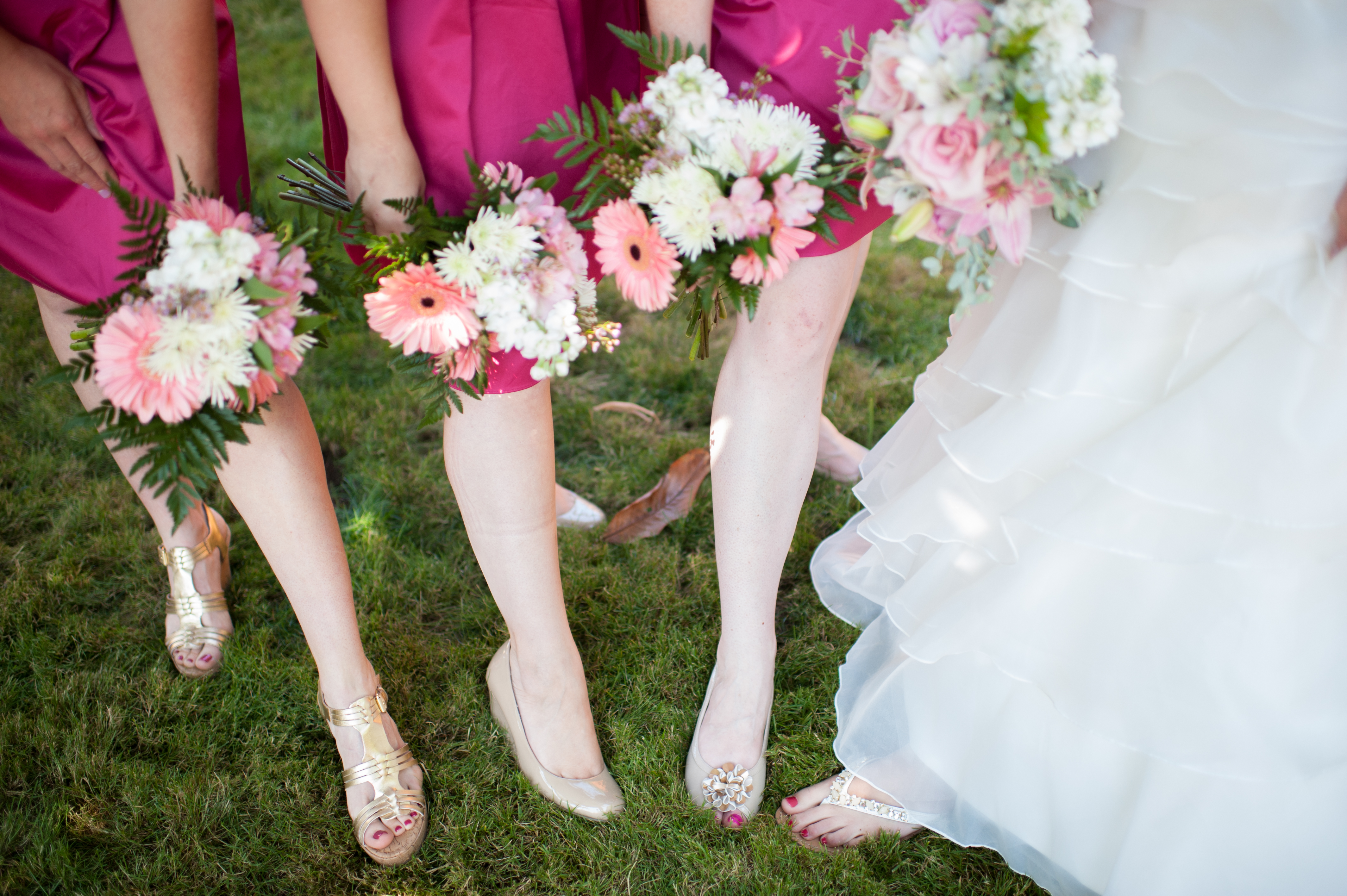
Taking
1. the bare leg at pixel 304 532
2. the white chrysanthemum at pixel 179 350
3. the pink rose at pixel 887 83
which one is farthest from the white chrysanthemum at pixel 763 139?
the bare leg at pixel 304 532

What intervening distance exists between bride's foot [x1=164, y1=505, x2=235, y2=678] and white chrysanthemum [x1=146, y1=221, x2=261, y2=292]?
40.4 inches

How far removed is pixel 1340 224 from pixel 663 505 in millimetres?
1539

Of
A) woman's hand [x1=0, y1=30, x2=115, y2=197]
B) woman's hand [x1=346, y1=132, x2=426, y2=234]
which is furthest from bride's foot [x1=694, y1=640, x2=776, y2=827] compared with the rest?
woman's hand [x1=0, y1=30, x2=115, y2=197]

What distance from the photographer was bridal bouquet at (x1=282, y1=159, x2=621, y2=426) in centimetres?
116

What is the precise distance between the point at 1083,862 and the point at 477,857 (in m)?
1.06

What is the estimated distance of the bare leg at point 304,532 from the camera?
1407 mm

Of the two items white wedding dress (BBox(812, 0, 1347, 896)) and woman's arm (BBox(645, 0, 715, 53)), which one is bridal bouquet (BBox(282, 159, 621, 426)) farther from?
white wedding dress (BBox(812, 0, 1347, 896))

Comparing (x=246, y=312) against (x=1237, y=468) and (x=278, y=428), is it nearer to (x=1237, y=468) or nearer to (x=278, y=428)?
(x=278, y=428)

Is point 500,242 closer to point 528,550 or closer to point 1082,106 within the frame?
point 528,550

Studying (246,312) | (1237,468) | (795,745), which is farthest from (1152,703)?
(246,312)

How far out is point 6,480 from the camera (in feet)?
7.86

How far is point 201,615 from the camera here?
1.94 meters

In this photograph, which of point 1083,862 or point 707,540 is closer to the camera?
point 1083,862

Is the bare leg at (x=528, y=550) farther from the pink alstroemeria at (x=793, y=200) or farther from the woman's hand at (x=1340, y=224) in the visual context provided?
the woman's hand at (x=1340, y=224)
